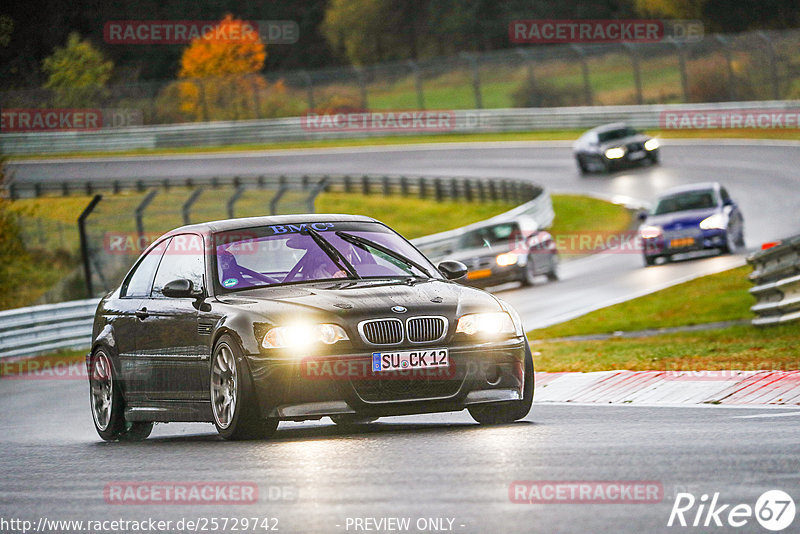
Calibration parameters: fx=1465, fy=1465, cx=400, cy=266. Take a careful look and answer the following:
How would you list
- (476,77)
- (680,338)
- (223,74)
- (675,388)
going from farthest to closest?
(223,74) < (476,77) < (680,338) < (675,388)

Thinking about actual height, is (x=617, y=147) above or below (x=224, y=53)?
below

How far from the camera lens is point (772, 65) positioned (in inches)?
1978

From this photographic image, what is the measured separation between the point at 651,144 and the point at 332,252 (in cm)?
3761

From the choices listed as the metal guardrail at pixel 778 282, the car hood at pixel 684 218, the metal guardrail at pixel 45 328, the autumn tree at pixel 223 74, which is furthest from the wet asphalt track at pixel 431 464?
the autumn tree at pixel 223 74

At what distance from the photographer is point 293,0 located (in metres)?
106

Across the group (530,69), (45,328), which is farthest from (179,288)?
(530,69)

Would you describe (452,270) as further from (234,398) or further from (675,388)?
(675,388)

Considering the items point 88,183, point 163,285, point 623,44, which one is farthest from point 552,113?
point 163,285

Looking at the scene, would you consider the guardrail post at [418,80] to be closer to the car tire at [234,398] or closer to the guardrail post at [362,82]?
the guardrail post at [362,82]

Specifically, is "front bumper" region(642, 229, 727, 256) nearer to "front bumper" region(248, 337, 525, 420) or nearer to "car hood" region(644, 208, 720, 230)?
"car hood" region(644, 208, 720, 230)

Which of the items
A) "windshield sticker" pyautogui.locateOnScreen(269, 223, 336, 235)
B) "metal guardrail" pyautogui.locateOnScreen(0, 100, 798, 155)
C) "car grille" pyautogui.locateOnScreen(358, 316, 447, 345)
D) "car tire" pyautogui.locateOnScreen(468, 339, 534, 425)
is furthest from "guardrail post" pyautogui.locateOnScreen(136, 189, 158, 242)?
"metal guardrail" pyautogui.locateOnScreen(0, 100, 798, 155)

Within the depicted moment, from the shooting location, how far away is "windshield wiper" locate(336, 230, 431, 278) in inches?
395

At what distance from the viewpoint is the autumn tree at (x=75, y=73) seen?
3216 centimetres

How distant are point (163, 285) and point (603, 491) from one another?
16.1ft
